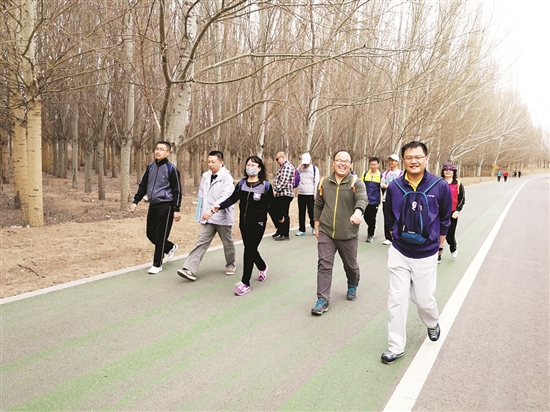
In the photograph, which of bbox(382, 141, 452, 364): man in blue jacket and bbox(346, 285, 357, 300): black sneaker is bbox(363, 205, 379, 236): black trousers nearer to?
bbox(346, 285, 357, 300): black sneaker

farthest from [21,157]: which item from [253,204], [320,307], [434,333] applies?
[434,333]

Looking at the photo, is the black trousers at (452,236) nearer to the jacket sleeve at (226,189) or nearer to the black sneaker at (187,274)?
the jacket sleeve at (226,189)

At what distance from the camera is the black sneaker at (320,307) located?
14.0 feet

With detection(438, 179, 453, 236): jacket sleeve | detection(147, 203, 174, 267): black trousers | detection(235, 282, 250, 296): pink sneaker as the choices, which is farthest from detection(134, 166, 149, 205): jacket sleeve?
detection(438, 179, 453, 236): jacket sleeve

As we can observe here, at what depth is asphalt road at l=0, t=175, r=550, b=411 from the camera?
9.21ft

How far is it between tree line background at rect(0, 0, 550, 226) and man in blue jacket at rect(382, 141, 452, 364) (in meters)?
3.29

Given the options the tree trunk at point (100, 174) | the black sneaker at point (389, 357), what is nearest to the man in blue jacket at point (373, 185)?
the black sneaker at point (389, 357)

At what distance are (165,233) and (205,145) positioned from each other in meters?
22.7

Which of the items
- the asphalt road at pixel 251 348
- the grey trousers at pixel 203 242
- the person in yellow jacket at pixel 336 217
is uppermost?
the person in yellow jacket at pixel 336 217

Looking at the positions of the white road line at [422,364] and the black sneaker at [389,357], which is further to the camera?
the black sneaker at [389,357]

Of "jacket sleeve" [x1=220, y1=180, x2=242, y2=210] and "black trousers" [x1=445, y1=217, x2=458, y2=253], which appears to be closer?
"jacket sleeve" [x1=220, y1=180, x2=242, y2=210]

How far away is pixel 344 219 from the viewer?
4348 millimetres

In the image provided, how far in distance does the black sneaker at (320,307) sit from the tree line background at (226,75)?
3707mm

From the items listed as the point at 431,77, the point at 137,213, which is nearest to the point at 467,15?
the point at 431,77
